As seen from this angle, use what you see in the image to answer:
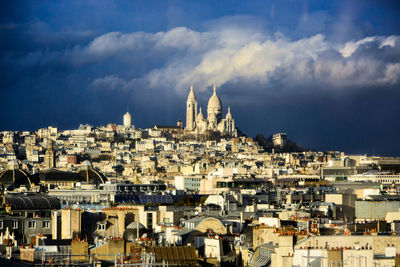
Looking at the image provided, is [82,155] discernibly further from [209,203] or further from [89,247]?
[89,247]

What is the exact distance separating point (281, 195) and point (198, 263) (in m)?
35.4

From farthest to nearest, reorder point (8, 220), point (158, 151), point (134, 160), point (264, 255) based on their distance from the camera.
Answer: point (158, 151) → point (134, 160) → point (8, 220) → point (264, 255)

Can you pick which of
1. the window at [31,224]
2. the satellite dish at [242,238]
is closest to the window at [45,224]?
the window at [31,224]

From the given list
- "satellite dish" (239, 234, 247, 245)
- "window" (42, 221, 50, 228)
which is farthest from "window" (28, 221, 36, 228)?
"satellite dish" (239, 234, 247, 245)

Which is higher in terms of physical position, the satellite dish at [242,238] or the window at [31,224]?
the window at [31,224]

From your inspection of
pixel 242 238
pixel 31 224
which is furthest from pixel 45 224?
pixel 242 238

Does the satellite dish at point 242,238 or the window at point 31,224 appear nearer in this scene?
the satellite dish at point 242,238

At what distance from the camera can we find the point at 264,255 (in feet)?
78.9

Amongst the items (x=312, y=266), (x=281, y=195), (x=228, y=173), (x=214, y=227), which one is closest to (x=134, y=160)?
(x=228, y=173)

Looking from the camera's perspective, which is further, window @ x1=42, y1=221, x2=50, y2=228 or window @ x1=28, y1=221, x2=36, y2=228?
window @ x1=42, y1=221, x2=50, y2=228

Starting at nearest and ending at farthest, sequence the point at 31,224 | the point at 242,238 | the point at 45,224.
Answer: the point at 242,238, the point at 31,224, the point at 45,224

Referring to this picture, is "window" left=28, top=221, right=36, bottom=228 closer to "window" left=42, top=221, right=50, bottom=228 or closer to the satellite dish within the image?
"window" left=42, top=221, right=50, bottom=228

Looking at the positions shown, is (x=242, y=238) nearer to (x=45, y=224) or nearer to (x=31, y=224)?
(x=31, y=224)

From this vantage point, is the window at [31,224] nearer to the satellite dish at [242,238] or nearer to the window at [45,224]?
the window at [45,224]
